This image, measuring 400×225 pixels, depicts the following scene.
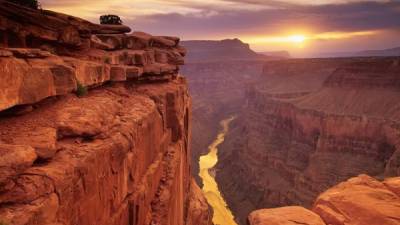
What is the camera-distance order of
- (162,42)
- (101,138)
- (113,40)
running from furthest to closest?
(162,42)
(113,40)
(101,138)

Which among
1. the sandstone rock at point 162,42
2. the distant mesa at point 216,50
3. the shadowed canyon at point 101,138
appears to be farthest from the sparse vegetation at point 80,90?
the distant mesa at point 216,50

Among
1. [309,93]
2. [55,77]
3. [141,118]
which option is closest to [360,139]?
[309,93]

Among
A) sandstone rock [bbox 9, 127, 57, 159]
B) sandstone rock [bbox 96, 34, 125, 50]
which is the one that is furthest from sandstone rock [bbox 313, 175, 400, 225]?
sandstone rock [bbox 96, 34, 125, 50]

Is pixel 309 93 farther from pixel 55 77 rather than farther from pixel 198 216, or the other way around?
Result: pixel 55 77

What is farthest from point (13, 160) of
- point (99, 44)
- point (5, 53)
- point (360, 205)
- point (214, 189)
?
point (214, 189)

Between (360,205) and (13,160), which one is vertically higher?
(13,160)

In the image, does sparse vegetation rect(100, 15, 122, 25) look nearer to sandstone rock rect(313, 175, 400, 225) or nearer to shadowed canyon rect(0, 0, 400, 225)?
shadowed canyon rect(0, 0, 400, 225)

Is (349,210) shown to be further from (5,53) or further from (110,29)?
(110,29)
